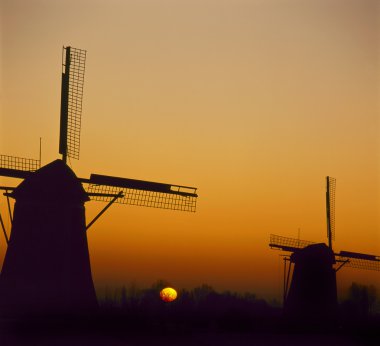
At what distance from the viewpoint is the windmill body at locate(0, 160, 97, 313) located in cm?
2102

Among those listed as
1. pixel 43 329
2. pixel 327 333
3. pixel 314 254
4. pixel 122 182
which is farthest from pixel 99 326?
pixel 314 254

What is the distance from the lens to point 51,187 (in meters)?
21.3

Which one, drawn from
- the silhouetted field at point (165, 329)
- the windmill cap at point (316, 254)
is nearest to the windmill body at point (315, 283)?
the windmill cap at point (316, 254)

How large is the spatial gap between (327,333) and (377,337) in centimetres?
147

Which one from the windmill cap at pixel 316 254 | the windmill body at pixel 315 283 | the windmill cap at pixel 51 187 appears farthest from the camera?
the windmill cap at pixel 316 254

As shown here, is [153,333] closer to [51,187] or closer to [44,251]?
[44,251]

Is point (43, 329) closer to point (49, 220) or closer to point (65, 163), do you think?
point (49, 220)

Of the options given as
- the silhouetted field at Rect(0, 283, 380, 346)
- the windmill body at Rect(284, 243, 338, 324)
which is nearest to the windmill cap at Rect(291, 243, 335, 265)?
the windmill body at Rect(284, 243, 338, 324)

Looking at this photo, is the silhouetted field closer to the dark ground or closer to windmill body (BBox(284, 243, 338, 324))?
the dark ground

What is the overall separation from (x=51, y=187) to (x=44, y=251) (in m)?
1.81

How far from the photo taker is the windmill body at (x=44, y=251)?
827 inches

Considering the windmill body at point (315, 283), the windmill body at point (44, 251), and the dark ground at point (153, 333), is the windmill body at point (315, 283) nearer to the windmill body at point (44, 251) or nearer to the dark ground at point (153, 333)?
the dark ground at point (153, 333)

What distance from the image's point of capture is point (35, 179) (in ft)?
70.4

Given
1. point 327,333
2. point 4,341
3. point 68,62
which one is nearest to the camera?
point 4,341
